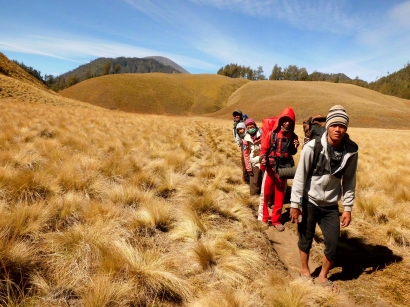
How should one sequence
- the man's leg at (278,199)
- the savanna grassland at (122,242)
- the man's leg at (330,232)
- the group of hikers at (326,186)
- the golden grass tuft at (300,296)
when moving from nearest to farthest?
the savanna grassland at (122,242), the golden grass tuft at (300,296), the group of hikers at (326,186), the man's leg at (330,232), the man's leg at (278,199)

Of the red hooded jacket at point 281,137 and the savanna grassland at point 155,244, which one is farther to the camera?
the red hooded jacket at point 281,137

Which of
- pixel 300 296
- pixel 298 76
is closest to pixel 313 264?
pixel 300 296

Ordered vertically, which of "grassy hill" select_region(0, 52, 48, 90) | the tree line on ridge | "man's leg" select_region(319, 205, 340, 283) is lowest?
"man's leg" select_region(319, 205, 340, 283)

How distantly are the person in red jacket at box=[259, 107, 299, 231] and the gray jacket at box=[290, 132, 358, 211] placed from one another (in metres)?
1.56

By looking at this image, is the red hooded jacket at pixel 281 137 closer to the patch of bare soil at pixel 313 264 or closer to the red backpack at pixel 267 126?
the red backpack at pixel 267 126

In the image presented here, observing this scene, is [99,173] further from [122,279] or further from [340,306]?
[340,306]

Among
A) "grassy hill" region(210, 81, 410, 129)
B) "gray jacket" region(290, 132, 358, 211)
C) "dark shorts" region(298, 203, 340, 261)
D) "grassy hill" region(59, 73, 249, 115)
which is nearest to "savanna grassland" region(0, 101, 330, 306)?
"dark shorts" region(298, 203, 340, 261)

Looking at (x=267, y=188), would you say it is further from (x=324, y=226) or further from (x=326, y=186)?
(x=326, y=186)

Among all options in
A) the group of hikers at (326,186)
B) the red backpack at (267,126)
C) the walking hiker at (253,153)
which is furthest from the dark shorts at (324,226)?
the walking hiker at (253,153)

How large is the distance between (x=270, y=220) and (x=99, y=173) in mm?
4193

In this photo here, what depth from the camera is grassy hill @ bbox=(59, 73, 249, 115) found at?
82.0 m

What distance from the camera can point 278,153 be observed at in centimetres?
460

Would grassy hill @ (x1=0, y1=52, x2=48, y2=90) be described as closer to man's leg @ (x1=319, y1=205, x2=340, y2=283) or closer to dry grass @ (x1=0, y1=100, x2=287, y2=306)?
dry grass @ (x1=0, y1=100, x2=287, y2=306)

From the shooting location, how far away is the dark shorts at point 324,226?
294 cm
